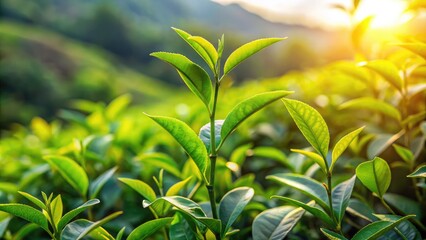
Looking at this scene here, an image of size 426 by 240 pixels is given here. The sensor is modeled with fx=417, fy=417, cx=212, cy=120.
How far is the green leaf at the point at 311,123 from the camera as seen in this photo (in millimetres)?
790

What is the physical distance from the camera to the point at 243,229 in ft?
3.68

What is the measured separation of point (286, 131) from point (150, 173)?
0.71 m

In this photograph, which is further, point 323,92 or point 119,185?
point 323,92

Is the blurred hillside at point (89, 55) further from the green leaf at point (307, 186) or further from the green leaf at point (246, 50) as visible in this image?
the green leaf at point (246, 50)

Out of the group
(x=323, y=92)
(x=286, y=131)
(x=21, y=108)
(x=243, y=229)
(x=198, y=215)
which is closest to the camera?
(x=198, y=215)

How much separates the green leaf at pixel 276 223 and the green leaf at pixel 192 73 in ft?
0.94

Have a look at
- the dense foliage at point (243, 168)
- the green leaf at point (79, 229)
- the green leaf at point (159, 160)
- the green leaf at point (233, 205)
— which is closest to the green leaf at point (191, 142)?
the dense foliage at point (243, 168)

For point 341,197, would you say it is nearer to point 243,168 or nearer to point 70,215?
point 70,215

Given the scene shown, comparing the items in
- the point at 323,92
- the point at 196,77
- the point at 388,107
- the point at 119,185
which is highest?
the point at 196,77

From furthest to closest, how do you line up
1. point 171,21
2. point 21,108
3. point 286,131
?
point 171,21, point 21,108, point 286,131

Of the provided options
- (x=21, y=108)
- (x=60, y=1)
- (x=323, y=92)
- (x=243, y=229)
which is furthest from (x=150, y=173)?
(x=60, y=1)

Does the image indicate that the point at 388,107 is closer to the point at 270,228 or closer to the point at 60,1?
the point at 270,228

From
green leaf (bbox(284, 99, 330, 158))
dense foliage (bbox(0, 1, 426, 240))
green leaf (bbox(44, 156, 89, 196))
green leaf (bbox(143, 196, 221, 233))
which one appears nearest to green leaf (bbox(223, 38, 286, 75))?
dense foliage (bbox(0, 1, 426, 240))

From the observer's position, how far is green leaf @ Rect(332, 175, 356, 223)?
854mm
